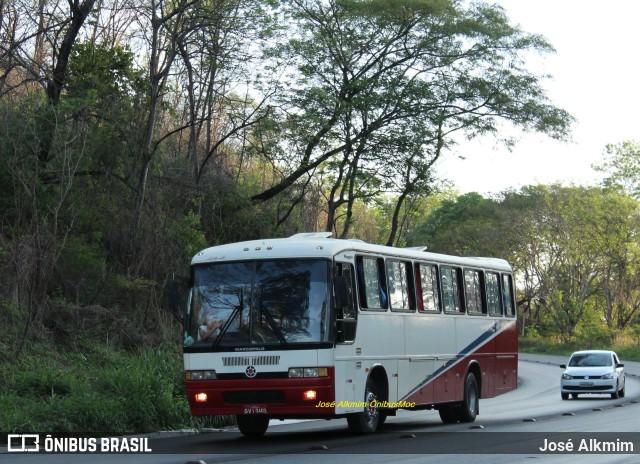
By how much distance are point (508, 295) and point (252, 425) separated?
8.69 m

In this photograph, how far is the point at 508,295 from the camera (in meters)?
24.8

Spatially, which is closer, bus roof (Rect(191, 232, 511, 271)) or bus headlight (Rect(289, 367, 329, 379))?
bus headlight (Rect(289, 367, 329, 379))

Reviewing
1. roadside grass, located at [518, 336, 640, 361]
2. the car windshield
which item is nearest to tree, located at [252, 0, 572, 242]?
the car windshield

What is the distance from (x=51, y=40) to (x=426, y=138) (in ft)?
42.1

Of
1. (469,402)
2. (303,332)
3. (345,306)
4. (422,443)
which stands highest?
(345,306)

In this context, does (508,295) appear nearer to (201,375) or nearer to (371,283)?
(371,283)

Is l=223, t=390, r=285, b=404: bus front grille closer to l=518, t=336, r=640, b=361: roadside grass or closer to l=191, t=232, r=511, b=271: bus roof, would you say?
l=191, t=232, r=511, b=271: bus roof

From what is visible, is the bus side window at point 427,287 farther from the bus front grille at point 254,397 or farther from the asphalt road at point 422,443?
the bus front grille at point 254,397

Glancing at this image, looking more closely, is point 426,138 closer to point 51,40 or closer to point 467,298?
point 51,40

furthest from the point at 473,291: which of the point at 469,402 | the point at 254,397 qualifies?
the point at 254,397

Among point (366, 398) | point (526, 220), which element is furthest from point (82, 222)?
point (526, 220)

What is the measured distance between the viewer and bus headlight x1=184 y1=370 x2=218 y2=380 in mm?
16672

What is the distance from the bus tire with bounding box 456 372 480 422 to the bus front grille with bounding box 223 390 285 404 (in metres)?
6.41

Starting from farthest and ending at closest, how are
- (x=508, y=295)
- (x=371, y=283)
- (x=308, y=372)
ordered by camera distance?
(x=508, y=295)
(x=371, y=283)
(x=308, y=372)
